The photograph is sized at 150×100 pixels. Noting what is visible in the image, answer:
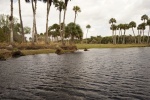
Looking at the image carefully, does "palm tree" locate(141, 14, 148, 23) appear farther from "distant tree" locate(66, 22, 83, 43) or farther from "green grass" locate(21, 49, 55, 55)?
"green grass" locate(21, 49, 55, 55)

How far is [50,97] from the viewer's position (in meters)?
16.3

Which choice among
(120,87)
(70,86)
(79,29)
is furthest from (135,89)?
(79,29)

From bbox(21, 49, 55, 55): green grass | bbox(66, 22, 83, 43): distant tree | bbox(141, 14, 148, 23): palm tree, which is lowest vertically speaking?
bbox(21, 49, 55, 55): green grass

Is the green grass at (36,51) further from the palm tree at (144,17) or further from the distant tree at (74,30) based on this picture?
the palm tree at (144,17)

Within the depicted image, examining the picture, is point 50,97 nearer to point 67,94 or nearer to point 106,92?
point 67,94

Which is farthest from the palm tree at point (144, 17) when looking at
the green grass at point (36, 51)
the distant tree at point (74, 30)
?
the green grass at point (36, 51)

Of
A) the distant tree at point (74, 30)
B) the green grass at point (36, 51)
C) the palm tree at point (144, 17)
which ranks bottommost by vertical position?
the green grass at point (36, 51)

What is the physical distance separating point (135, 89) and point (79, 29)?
315 ft

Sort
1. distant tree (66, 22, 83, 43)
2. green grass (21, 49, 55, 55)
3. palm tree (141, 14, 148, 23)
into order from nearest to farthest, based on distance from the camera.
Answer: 1. green grass (21, 49, 55, 55)
2. distant tree (66, 22, 83, 43)
3. palm tree (141, 14, 148, 23)

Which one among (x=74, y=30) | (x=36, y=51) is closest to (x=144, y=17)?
(x=74, y=30)

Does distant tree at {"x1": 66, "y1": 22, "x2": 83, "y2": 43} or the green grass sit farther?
distant tree at {"x1": 66, "y1": 22, "x2": 83, "y2": 43}

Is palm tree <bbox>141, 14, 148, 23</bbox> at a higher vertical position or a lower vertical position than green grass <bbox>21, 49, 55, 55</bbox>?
higher

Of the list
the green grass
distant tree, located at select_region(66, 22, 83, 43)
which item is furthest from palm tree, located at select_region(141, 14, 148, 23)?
the green grass

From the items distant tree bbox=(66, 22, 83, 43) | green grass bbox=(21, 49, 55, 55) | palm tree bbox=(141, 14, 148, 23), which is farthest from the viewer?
palm tree bbox=(141, 14, 148, 23)
